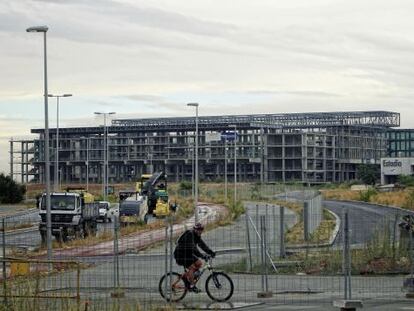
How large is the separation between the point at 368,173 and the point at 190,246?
133 m

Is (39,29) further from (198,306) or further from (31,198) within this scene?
(31,198)

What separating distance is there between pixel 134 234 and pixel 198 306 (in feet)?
81.4

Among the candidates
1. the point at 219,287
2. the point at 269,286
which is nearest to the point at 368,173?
the point at 269,286

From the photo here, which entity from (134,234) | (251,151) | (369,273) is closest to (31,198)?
(251,151)

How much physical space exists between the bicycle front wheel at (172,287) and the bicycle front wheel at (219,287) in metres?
0.56

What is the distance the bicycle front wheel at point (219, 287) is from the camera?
18.6m

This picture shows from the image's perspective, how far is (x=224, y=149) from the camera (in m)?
147

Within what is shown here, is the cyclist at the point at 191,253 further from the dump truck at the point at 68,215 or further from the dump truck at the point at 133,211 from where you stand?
the dump truck at the point at 133,211

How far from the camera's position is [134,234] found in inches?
1655

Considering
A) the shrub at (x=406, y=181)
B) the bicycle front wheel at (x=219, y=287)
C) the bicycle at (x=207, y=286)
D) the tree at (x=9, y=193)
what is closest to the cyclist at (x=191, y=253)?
the bicycle at (x=207, y=286)

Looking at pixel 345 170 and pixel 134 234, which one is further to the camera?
pixel 345 170

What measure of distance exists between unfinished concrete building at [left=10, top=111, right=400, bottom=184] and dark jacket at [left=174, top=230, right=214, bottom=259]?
12757 cm

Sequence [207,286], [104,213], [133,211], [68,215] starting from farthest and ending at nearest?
[104,213] → [133,211] → [68,215] → [207,286]

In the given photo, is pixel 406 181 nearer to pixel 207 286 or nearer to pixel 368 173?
pixel 368 173
